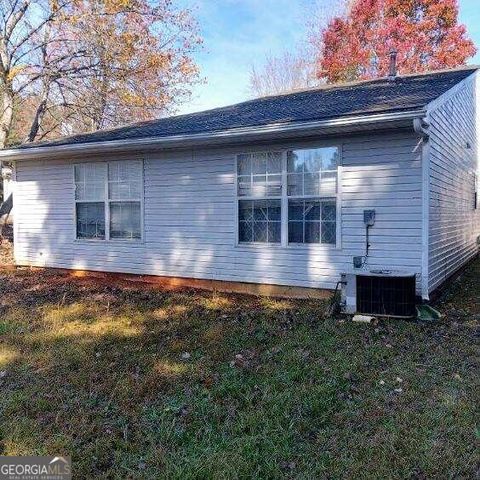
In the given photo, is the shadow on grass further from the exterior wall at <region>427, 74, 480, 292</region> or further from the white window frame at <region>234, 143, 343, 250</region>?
the exterior wall at <region>427, 74, 480, 292</region>

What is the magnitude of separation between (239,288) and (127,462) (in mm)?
4840

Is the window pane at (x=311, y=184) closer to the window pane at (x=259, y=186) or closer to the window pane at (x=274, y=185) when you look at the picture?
the window pane at (x=274, y=185)

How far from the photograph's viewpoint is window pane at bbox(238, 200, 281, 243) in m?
7.05

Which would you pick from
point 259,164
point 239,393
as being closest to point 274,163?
point 259,164

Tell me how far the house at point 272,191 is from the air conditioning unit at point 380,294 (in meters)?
0.55

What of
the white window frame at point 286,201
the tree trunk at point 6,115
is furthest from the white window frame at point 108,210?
the tree trunk at point 6,115

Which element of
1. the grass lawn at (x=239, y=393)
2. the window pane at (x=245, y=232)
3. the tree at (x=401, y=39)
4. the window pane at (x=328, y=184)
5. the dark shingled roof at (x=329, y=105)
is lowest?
the grass lawn at (x=239, y=393)

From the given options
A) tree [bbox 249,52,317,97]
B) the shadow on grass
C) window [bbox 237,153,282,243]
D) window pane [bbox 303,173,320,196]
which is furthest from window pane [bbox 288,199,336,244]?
tree [bbox 249,52,317,97]

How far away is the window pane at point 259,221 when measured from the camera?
705cm

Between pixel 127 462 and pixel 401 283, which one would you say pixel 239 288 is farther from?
pixel 127 462

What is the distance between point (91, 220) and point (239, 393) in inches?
246

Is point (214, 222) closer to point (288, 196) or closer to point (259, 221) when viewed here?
point (259, 221)

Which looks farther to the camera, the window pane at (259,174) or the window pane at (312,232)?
the window pane at (259,174)

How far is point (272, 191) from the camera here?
7008mm
